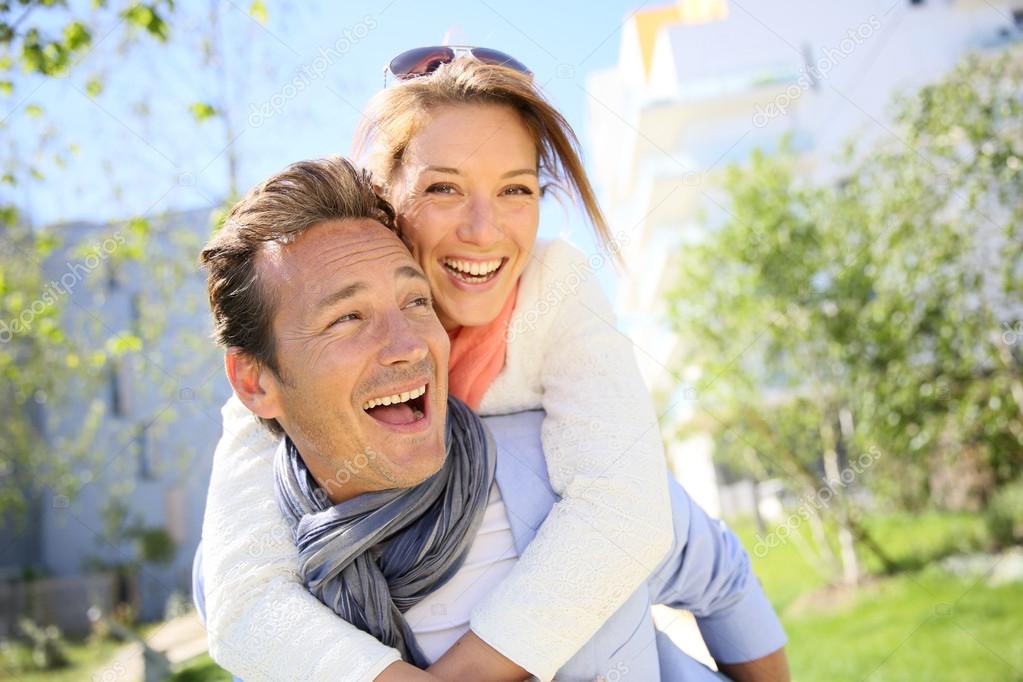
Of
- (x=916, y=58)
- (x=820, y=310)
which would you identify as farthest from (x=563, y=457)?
(x=916, y=58)

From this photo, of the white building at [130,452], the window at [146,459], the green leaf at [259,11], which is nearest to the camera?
the green leaf at [259,11]

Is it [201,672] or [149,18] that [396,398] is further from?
[201,672]

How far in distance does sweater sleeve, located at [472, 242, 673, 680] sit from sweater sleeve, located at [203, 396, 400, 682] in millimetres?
288

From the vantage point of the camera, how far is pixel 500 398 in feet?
8.29

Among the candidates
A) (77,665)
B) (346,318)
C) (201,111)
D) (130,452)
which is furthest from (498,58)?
(130,452)

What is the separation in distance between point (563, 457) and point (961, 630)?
322 inches

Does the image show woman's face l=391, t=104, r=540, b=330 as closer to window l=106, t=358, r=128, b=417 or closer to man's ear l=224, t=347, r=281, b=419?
man's ear l=224, t=347, r=281, b=419

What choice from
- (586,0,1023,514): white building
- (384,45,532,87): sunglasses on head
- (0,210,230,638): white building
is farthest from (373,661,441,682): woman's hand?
(586,0,1023,514): white building

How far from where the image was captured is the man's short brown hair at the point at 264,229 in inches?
90.8

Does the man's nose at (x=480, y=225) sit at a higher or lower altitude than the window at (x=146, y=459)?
higher

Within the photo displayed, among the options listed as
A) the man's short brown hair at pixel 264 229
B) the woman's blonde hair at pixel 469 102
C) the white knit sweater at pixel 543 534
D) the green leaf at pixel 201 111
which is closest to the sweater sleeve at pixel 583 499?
the white knit sweater at pixel 543 534

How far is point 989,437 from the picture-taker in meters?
9.19

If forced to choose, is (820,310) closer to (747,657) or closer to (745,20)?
(747,657)

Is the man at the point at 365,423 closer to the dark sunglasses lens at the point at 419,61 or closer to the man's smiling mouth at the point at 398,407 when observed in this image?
the man's smiling mouth at the point at 398,407
